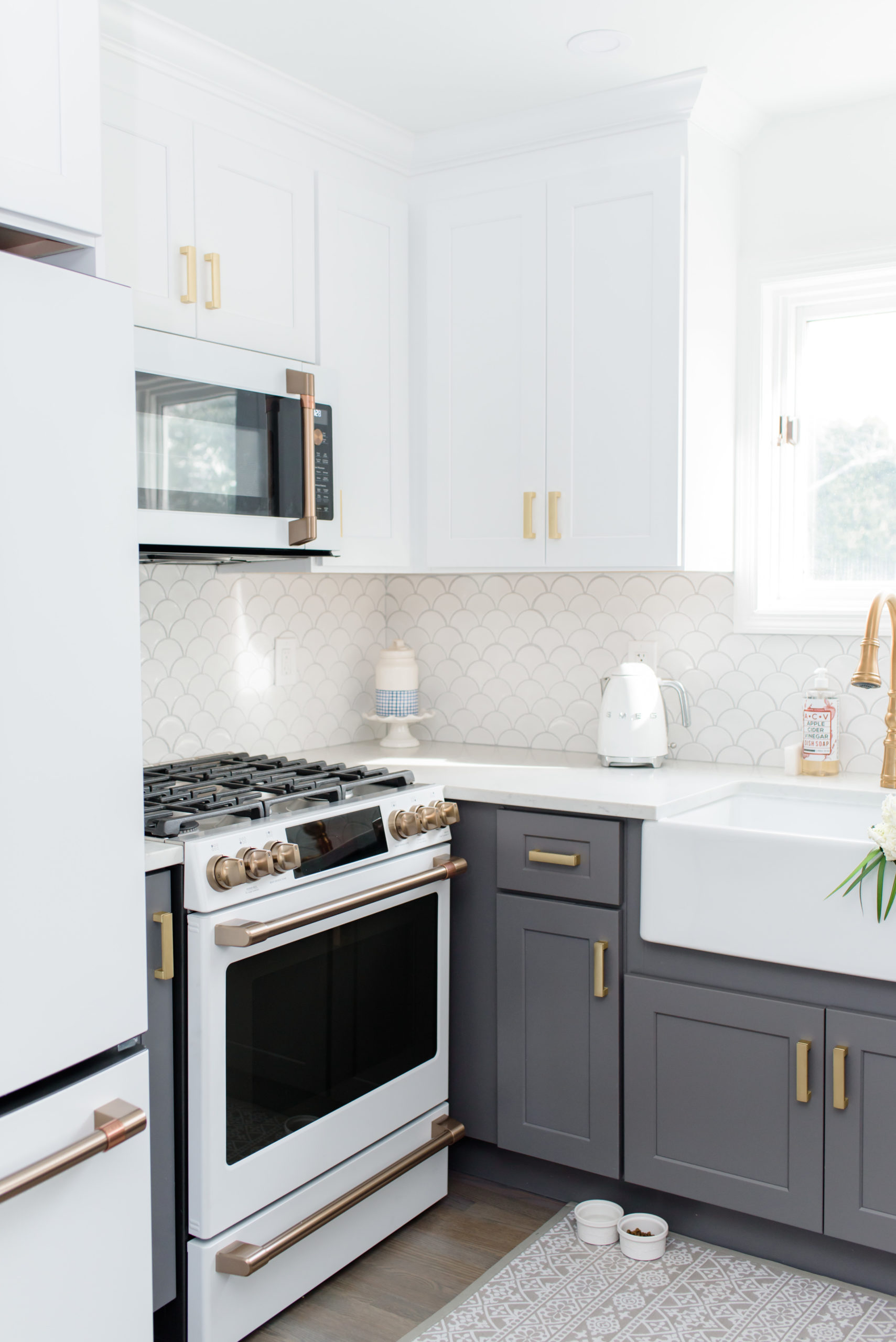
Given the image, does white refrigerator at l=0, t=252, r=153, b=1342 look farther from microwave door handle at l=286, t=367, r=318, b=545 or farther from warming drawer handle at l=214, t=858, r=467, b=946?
microwave door handle at l=286, t=367, r=318, b=545

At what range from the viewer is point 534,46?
93.0 inches

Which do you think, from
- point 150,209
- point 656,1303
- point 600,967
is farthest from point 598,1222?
point 150,209

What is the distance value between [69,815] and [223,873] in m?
0.49

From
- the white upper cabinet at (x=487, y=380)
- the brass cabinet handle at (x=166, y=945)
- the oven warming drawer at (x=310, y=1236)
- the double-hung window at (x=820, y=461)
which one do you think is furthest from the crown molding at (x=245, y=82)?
the oven warming drawer at (x=310, y=1236)

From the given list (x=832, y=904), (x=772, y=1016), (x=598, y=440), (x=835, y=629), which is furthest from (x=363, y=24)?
(x=772, y=1016)

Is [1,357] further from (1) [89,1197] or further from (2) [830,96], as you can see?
(2) [830,96]

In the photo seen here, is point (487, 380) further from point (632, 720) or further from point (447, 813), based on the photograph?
point (447, 813)

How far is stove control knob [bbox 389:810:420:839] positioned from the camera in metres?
2.39

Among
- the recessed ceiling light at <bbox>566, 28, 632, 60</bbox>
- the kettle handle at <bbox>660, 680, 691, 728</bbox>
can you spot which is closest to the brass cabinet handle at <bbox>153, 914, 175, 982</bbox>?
the kettle handle at <bbox>660, 680, 691, 728</bbox>

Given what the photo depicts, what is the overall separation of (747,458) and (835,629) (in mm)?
477

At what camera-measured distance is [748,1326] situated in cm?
210

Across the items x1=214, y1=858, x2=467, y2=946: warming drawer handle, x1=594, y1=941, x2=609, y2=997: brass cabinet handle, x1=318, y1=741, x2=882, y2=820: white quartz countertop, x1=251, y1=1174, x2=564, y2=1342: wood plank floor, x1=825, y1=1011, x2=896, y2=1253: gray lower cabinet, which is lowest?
x1=251, y1=1174, x2=564, y2=1342: wood plank floor

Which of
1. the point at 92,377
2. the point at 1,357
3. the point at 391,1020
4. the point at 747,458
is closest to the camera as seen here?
the point at 1,357

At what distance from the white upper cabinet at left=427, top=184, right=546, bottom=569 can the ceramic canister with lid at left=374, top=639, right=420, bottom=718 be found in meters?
0.41
